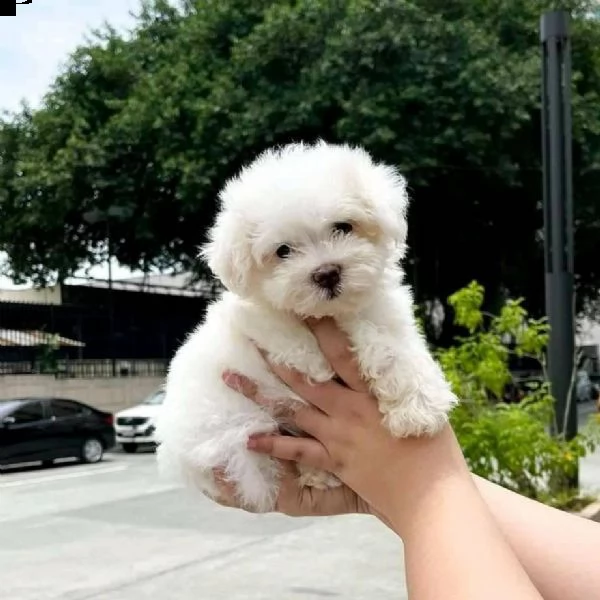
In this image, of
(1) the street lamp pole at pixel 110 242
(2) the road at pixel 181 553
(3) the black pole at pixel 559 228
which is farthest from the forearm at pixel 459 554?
(1) the street lamp pole at pixel 110 242

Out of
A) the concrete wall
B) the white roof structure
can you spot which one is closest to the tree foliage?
the white roof structure

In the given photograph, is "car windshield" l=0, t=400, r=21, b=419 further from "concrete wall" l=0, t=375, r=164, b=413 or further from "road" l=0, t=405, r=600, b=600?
"road" l=0, t=405, r=600, b=600

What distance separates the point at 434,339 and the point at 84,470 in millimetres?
11007

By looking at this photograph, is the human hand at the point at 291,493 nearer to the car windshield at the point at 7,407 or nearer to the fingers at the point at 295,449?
the fingers at the point at 295,449

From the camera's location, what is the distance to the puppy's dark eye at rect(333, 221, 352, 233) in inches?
72.7

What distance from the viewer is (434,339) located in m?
23.0

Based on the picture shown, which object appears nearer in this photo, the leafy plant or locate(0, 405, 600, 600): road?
locate(0, 405, 600, 600): road

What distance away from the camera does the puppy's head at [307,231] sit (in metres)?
1.79

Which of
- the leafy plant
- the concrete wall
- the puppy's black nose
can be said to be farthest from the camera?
the leafy plant

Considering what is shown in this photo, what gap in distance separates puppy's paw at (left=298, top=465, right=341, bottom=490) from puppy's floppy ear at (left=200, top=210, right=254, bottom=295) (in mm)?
405

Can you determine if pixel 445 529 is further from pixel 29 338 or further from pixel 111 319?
pixel 111 319

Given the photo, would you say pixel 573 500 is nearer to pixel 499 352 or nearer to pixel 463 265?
pixel 499 352

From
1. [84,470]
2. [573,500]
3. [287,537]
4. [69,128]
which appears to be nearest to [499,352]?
[573,500]

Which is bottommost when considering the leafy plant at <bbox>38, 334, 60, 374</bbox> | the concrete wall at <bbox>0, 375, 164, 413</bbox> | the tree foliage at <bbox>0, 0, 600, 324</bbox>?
the concrete wall at <bbox>0, 375, 164, 413</bbox>
